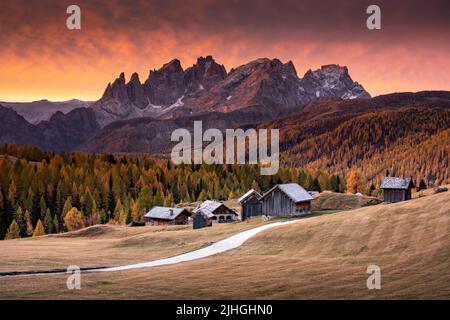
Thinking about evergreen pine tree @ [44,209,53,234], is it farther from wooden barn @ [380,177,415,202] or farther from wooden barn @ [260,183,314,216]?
wooden barn @ [380,177,415,202]

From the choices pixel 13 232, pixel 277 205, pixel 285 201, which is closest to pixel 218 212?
pixel 277 205

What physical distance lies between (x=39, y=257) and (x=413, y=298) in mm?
42569

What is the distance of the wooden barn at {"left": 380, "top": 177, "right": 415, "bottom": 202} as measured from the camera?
96.9 meters

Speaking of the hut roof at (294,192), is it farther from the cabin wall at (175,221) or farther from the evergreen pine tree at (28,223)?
the evergreen pine tree at (28,223)

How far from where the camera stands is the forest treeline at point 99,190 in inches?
5285

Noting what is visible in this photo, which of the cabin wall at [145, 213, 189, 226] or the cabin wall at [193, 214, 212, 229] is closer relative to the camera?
the cabin wall at [193, 214, 212, 229]

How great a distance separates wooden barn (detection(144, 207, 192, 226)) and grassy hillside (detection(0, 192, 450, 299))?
5563 cm

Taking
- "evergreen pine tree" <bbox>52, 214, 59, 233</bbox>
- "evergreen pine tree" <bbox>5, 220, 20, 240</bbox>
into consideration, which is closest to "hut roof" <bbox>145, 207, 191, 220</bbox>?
"evergreen pine tree" <bbox>52, 214, 59, 233</bbox>

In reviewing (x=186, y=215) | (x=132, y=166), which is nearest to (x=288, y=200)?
(x=186, y=215)

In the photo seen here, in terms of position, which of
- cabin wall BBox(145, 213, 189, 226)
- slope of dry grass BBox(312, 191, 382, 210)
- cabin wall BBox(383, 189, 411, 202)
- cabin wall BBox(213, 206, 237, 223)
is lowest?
cabin wall BBox(145, 213, 189, 226)

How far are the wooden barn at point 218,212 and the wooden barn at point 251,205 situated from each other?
9758 mm

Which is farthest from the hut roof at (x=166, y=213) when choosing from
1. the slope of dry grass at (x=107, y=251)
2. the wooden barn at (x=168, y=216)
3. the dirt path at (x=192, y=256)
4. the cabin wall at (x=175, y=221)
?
the dirt path at (x=192, y=256)

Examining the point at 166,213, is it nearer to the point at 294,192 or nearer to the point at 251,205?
the point at 251,205
